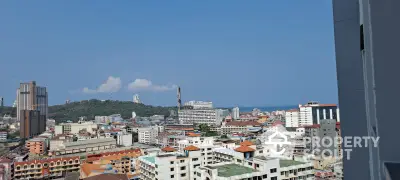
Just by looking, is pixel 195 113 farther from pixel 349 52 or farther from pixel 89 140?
pixel 349 52

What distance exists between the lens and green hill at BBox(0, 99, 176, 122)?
60500 mm

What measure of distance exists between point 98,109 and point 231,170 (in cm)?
6275

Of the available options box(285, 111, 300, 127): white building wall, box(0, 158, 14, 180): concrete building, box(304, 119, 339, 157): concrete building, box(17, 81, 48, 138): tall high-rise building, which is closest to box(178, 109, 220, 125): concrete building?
box(285, 111, 300, 127): white building wall

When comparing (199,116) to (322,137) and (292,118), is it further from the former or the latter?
(322,137)

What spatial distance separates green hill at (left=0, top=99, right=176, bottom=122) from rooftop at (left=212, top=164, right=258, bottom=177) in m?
54.2

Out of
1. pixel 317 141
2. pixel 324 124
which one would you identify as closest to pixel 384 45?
pixel 317 141

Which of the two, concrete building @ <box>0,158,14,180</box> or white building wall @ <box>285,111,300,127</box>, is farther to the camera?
white building wall @ <box>285,111,300,127</box>

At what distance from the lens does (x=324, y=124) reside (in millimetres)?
20188

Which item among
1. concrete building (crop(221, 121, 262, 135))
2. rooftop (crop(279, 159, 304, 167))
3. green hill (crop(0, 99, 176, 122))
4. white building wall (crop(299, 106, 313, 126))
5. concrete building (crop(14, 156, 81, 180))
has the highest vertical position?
green hill (crop(0, 99, 176, 122))

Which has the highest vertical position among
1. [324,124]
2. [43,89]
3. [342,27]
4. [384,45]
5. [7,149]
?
[43,89]

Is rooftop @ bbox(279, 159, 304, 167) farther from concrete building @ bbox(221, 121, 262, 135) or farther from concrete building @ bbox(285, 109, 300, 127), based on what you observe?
concrete building @ bbox(285, 109, 300, 127)

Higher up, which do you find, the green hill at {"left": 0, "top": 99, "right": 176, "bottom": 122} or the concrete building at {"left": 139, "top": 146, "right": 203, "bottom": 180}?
the green hill at {"left": 0, "top": 99, "right": 176, "bottom": 122}

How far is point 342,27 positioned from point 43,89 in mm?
55596

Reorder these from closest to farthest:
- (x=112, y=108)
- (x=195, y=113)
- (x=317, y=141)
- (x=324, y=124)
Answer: (x=317, y=141) → (x=324, y=124) → (x=195, y=113) → (x=112, y=108)
